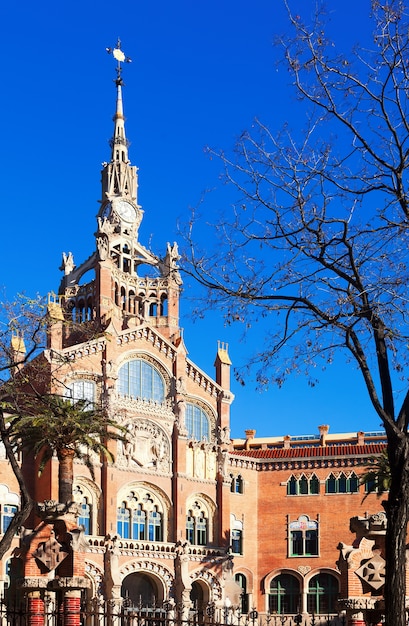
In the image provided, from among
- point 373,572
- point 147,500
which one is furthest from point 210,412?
point 373,572

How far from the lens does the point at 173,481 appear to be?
228 feet

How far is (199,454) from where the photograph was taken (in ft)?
235

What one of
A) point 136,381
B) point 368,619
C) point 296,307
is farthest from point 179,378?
point 296,307

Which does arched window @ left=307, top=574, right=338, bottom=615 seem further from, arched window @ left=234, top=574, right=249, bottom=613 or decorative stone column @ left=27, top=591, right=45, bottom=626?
decorative stone column @ left=27, top=591, right=45, bottom=626

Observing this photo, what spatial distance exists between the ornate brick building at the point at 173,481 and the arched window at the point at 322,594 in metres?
0.08

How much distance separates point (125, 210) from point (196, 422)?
18.8 metres

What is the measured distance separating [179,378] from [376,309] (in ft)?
181

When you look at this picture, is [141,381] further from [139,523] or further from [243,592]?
[243,592]

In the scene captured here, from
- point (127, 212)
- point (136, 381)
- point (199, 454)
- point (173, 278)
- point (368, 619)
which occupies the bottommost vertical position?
point (368, 619)

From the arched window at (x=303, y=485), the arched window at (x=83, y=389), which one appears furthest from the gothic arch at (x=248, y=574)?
the arched window at (x=83, y=389)

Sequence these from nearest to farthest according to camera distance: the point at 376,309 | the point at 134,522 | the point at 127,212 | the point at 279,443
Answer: the point at 376,309 → the point at 134,522 → the point at 127,212 → the point at 279,443

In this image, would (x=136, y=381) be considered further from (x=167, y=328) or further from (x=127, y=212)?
(x=127, y=212)

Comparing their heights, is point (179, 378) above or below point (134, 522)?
above

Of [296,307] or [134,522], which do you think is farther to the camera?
[134,522]
